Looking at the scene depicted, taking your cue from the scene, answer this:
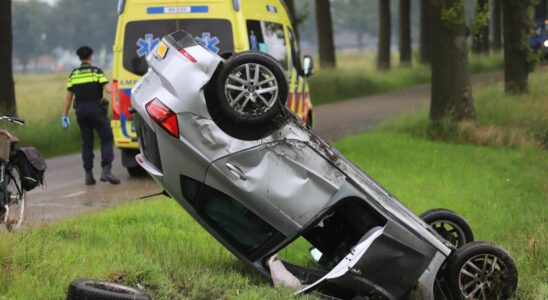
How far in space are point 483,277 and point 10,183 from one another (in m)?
4.15

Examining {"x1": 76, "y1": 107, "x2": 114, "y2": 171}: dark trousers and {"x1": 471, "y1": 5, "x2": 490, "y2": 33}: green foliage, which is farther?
A: {"x1": 471, "y1": 5, "x2": 490, "y2": 33}: green foliage

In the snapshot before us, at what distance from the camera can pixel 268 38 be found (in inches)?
575

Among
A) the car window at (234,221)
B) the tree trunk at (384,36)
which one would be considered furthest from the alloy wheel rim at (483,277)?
the tree trunk at (384,36)

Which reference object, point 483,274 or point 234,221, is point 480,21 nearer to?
point 483,274

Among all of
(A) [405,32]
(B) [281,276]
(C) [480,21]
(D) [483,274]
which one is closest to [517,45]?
(C) [480,21]

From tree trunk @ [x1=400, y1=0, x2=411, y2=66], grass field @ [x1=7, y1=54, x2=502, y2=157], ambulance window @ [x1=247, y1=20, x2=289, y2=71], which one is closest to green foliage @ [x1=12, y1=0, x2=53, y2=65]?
tree trunk @ [x1=400, y1=0, x2=411, y2=66]

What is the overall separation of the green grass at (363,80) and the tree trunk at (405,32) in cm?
57

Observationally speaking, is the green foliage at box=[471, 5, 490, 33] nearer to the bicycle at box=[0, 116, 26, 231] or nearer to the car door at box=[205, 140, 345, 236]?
the bicycle at box=[0, 116, 26, 231]

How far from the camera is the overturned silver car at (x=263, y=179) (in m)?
6.50

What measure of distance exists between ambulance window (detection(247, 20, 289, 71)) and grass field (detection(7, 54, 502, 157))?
4.74 meters

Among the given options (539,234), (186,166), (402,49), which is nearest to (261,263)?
(186,166)

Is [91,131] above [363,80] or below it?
above

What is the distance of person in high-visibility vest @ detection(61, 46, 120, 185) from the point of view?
13.0m

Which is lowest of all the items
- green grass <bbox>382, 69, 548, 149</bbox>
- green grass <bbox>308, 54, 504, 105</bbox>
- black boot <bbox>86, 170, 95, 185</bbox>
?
green grass <bbox>308, 54, 504, 105</bbox>
